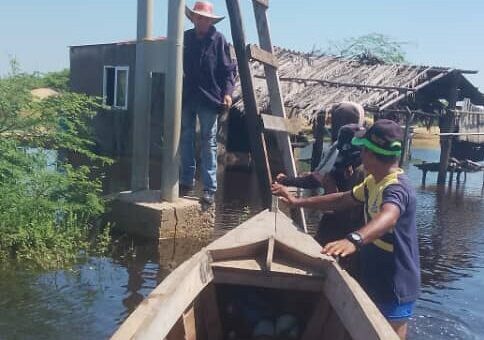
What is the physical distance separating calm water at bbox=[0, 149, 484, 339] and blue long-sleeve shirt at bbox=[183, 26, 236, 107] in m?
1.63

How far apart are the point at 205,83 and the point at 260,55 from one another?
80 centimetres

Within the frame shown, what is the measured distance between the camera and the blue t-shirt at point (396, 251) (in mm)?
3191

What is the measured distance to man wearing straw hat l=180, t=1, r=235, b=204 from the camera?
6.29 m

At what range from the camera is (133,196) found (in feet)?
22.4

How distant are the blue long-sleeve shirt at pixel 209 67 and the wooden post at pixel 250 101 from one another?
45 centimetres

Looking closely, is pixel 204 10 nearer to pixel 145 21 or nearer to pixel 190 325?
pixel 145 21

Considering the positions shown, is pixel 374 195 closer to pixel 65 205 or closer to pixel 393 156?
pixel 393 156

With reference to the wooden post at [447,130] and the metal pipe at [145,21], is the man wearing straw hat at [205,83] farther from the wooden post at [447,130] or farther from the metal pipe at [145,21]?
the wooden post at [447,130]

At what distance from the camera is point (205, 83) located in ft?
20.9

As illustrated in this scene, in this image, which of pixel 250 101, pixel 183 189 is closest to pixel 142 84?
pixel 183 189

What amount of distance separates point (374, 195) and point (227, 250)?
Answer: 980 millimetres

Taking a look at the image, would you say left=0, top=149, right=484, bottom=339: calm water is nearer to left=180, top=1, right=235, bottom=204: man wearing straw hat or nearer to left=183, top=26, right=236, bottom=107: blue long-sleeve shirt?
left=180, top=1, right=235, bottom=204: man wearing straw hat

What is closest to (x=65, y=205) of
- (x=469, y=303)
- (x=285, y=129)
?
(x=285, y=129)

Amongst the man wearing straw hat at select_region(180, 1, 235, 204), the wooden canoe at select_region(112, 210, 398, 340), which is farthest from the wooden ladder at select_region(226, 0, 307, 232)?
the wooden canoe at select_region(112, 210, 398, 340)
